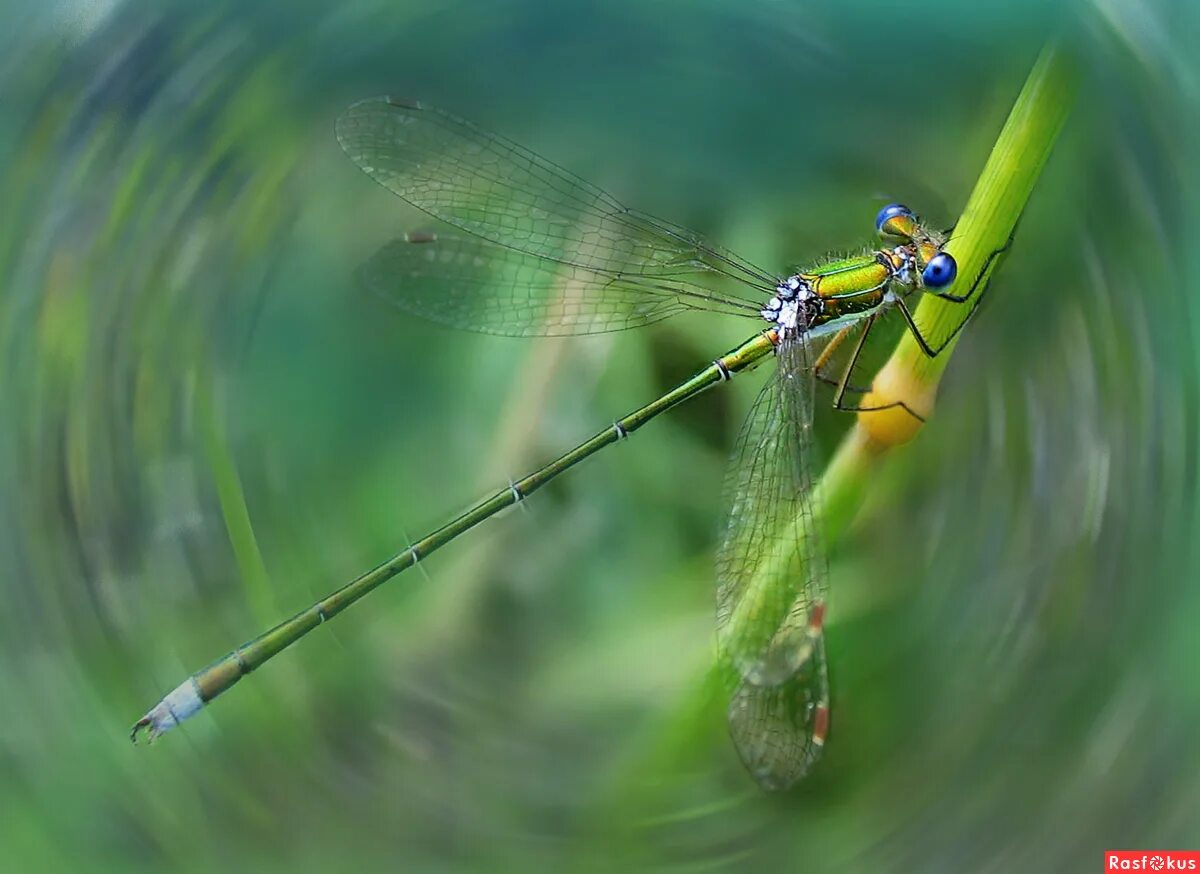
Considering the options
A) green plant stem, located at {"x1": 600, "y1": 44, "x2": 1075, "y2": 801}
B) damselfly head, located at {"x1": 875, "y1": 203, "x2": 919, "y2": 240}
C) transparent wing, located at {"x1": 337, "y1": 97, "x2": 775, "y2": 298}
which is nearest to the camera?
green plant stem, located at {"x1": 600, "y1": 44, "x2": 1075, "y2": 801}

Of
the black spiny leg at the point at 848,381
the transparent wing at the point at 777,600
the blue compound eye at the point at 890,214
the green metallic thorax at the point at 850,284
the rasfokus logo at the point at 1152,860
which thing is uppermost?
the blue compound eye at the point at 890,214

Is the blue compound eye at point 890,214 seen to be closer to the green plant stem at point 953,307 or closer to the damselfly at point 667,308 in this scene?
the damselfly at point 667,308

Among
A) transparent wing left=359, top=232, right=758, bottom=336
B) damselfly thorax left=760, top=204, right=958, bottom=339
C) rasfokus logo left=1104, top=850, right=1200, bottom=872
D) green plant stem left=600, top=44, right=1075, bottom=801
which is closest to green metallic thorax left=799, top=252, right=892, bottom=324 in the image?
damselfly thorax left=760, top=204, right=958, bottom=339

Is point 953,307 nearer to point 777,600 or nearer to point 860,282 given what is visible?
point 860,282

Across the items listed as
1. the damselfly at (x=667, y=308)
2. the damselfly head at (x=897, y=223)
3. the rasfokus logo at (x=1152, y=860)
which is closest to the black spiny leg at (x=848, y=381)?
the damselfly at (x=667, y=308)

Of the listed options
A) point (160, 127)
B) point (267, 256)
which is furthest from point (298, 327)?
point (160, 127)

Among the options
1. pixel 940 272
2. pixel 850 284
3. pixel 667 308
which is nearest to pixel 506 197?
pixel 667 308

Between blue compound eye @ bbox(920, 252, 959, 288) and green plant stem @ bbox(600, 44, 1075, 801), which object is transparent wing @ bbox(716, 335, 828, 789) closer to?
green plant stem @ bbox(600, 44, 1075, 801)
